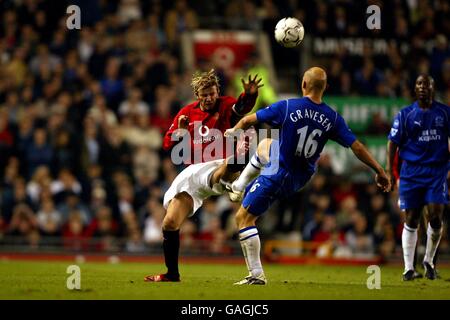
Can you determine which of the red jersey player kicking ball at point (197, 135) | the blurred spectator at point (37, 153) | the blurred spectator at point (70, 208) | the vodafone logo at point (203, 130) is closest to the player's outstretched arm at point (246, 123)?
the red jersey player kicking ball at point (197, 135)

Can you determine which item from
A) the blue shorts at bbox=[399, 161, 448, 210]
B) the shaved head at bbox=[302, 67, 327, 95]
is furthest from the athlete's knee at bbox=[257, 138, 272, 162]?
the blue shorts at bbox=[399, 161, 448, 210]

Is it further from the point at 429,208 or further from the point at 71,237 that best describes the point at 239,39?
the point at 429,208

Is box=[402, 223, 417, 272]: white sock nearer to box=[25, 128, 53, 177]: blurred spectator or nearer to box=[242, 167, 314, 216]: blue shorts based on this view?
box=[242, 167, 314, 216]: blue shorts

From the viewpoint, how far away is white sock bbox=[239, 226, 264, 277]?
34.0 ft

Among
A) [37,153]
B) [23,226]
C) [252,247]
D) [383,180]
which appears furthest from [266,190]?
[37,153]

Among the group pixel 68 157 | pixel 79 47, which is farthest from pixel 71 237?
pixel 79 47

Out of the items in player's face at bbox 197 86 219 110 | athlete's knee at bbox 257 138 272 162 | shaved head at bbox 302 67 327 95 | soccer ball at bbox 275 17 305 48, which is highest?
soccer ball at bbox 275 17 305 48

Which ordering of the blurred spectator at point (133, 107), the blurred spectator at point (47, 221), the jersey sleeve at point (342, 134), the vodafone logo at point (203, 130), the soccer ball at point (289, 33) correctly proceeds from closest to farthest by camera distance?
the jersey sleeve at point (342, 134) < the vodafone logo at point (203, 130) < the soccer ball at point (289, 33) < the blurred spectator at point (47, 221) < the blurred spectator at point (133, 107)

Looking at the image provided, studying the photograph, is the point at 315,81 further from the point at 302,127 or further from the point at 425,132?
the point at 425,132

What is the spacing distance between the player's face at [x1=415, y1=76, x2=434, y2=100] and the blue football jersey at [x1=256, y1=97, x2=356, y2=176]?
2152 mm

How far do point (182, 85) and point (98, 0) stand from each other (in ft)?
10.0

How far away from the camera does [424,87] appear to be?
12109mm

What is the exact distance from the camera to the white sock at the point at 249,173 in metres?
11.6

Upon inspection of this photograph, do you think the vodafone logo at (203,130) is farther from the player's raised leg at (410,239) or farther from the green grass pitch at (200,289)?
the player's raised leg at (410,239)
